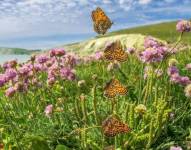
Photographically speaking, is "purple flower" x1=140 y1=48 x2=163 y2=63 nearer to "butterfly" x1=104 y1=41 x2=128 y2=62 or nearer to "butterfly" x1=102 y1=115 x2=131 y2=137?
"butterfly" x1=104 y1=41 x2=128 y2=62

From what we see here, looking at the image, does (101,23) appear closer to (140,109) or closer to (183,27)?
(140,109)

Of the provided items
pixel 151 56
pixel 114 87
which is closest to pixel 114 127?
pixel 114 87

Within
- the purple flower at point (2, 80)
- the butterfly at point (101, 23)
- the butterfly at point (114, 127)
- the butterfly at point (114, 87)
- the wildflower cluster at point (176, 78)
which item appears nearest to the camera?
the butterfly at point (114, 127)

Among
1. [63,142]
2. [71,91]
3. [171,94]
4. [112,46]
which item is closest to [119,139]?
[63,142]

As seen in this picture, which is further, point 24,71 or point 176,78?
point 24,71

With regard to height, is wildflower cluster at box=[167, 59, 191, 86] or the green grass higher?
wildflower cluster at box=[167, 59, 191, 86]

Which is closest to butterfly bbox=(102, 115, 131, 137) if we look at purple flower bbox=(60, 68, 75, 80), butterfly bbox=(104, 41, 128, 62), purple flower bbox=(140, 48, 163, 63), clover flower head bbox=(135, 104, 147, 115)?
butterfly bbox=(104, 41, 128, 62)

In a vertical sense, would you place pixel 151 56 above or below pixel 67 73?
above

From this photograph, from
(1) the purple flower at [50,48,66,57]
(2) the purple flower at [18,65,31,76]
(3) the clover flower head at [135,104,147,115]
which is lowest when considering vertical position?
(3) the clover flower head at [135,104,147,115]

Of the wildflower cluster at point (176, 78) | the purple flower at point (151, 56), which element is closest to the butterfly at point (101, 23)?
the purple flower at point (151, 56)

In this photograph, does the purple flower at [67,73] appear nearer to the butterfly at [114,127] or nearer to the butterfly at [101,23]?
the butterfly at [101,23]

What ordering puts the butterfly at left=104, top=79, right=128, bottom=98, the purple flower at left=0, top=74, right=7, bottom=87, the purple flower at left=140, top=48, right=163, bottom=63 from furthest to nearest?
the purple flower at left=0, top=74, right=7, bottom=87, the purple flower at left=140, top=48, right=163, bottom=63, the butterfly at left=104, top=79, right=128, bottom=98


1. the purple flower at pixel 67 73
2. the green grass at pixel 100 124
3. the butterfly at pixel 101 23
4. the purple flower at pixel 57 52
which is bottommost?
the green grass at pixel 100 124
